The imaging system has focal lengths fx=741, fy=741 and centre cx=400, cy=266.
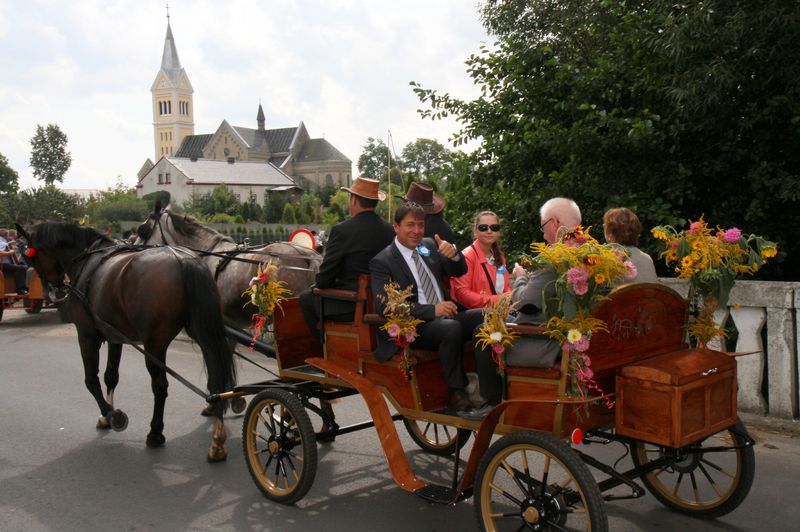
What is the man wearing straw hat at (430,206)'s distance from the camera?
623 cm

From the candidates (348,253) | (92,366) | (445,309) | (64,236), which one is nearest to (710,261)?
(445,309)

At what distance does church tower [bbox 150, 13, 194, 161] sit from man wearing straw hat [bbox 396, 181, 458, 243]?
157 meters

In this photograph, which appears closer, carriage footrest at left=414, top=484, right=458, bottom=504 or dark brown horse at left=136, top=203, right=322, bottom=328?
carriage footrest at left=414, top=484, right=458, bottom=504

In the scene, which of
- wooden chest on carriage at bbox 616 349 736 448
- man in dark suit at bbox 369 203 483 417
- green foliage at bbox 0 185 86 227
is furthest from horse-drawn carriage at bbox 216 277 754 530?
green foliage at bbox 0 185 86 227

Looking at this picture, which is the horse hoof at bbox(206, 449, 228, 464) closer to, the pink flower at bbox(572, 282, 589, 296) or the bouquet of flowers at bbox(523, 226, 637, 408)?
the bouquet of flowers at bbox(523, 226, 637, 408)

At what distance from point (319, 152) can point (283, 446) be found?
470ft

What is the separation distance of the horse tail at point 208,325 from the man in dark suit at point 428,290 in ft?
6.52

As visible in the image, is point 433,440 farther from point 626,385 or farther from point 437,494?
point 626,385

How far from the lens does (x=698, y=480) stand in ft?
16.5

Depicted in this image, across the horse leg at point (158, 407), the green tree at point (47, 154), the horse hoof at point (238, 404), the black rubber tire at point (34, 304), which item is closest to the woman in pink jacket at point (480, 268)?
the horse hoof at point (238, 404)

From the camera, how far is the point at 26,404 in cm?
753

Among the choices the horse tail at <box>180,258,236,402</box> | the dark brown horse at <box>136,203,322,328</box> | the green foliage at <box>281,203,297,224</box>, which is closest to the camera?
the horse tail at <box>180,258,236,402</box>

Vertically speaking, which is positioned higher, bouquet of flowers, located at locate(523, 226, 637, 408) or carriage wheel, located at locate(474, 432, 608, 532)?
bouquet of flowers, located at locate(523, 226, 637, 408)

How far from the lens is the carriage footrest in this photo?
3957 mm
